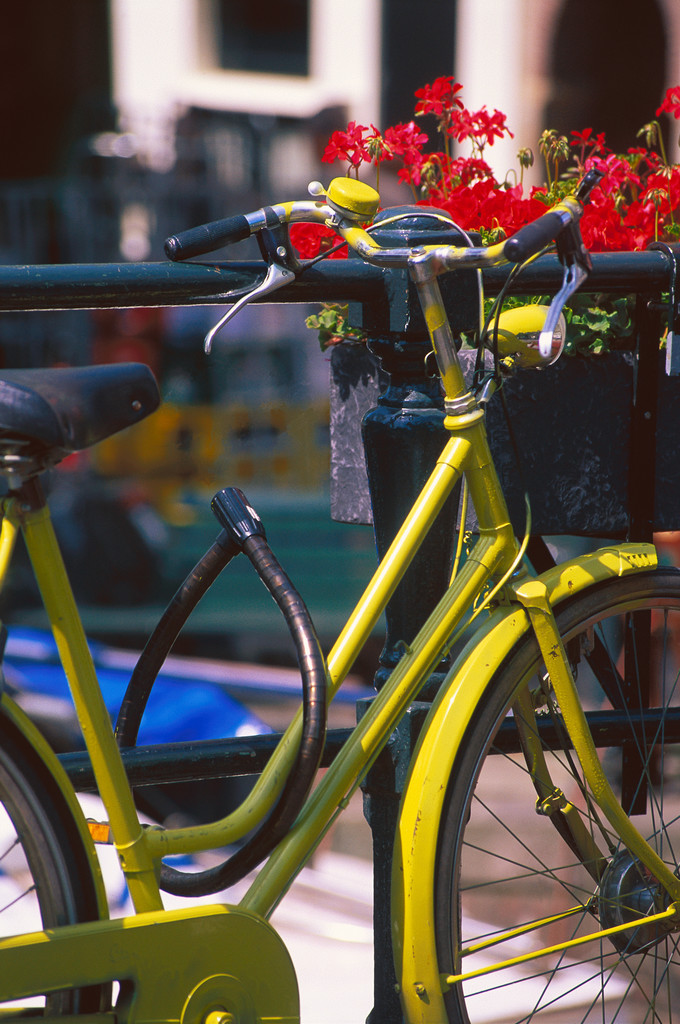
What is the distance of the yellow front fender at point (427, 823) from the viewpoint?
144 cm

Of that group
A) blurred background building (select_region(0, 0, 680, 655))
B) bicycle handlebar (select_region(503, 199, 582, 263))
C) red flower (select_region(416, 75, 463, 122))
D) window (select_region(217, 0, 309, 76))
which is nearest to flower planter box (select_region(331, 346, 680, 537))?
bicycle handlebar (select_region(503, 199, 582, 263))

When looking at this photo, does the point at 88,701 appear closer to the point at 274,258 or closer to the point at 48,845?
the point at 48,845

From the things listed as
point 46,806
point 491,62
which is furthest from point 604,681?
point 491,62

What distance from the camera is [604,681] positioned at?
6.09 feet

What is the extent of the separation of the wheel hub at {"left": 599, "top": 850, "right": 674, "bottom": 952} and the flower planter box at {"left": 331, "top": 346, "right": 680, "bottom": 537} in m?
0.52

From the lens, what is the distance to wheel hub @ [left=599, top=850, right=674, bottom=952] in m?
1.62

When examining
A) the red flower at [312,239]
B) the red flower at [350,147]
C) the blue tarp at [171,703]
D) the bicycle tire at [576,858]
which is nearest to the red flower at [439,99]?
the red flower at [350,147]

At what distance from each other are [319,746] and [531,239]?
65 cm

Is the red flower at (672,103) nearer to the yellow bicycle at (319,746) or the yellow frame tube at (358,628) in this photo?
the yellow bicycle at (319,746)

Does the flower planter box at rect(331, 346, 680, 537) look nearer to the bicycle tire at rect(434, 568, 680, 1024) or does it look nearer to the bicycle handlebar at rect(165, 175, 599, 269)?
the bicycle tire at rect(434, 568, 680, 1024)

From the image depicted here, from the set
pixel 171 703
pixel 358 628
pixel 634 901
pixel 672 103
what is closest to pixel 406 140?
pixel 672 103

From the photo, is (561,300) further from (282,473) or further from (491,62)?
(491,62)

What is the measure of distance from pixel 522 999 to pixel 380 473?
1075 mm

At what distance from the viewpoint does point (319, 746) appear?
4.55ft
